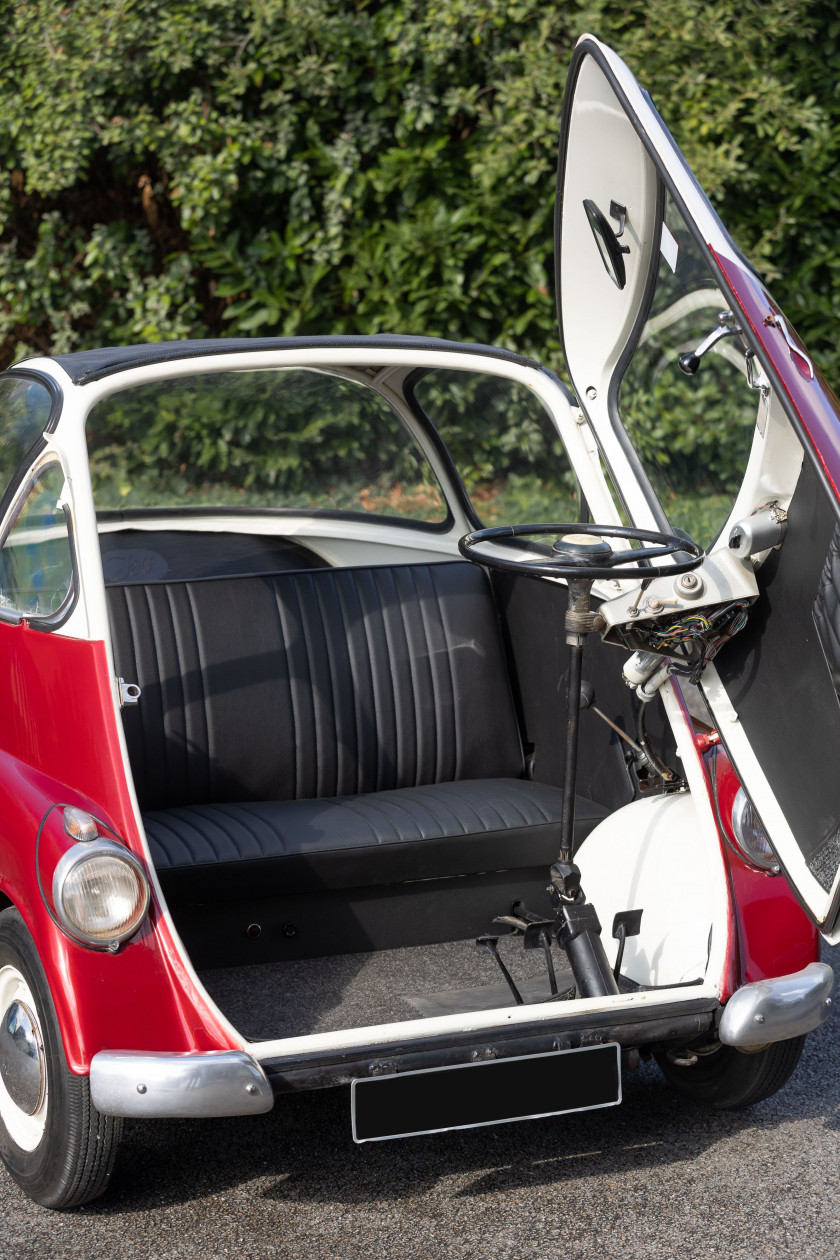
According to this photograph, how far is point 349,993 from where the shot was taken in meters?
3.36

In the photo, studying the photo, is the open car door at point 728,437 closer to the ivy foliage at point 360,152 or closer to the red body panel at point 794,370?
the red body panel at point 794,370

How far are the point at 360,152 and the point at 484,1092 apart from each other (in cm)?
727

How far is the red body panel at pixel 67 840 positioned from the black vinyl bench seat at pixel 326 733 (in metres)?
0.47

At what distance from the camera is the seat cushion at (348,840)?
3398mm

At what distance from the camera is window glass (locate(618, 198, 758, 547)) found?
9.11 ft

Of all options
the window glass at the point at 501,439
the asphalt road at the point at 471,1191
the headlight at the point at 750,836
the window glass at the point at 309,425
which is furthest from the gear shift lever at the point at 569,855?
the window glass at the point at 309,425

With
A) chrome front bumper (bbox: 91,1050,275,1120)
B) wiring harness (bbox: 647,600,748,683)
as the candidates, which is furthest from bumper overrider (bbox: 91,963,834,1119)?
wiring harness (bbox: 647,600,748,683)

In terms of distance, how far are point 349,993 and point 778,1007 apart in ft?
3.47

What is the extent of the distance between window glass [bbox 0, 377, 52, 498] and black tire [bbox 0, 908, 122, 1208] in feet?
3.74

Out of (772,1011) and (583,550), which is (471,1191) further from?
(583,550)

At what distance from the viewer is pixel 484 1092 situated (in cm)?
273

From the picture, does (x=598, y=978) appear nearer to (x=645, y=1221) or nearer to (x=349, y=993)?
(x=645, y=1221)

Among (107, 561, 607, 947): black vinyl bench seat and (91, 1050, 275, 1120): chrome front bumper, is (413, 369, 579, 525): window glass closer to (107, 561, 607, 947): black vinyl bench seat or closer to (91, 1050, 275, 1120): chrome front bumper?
(107, 561, 607, 947): black vinyl bench seat

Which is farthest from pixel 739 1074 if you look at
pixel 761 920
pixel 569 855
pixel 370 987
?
pixel 370 987
